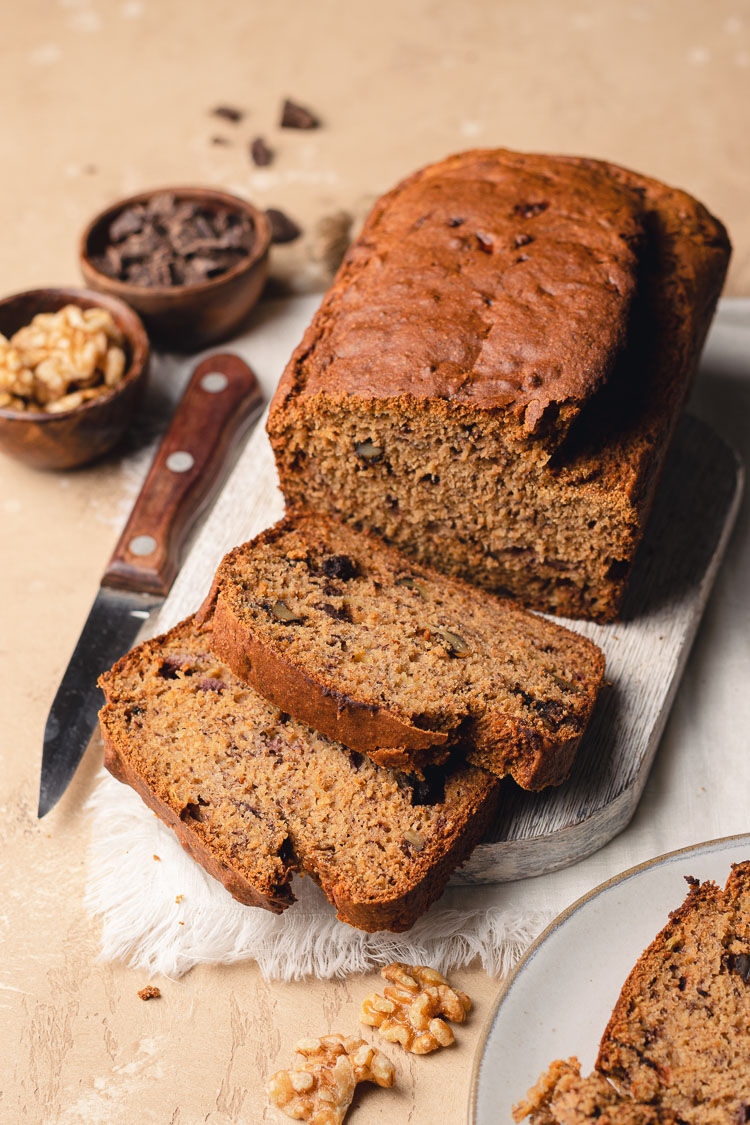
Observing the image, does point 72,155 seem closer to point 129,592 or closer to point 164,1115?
point 129,592

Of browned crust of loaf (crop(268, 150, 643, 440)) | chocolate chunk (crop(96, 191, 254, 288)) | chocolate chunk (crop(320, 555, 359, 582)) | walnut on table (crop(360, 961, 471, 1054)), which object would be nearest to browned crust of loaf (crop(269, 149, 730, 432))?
browned crust of loaf (crop(268, 150, 643, 440))

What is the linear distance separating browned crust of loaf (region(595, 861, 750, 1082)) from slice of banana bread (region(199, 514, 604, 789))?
1.40 feet

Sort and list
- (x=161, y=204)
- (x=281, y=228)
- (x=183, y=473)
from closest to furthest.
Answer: (x=183, y=473) → (x=161, y=204) → (x=281, y=228)

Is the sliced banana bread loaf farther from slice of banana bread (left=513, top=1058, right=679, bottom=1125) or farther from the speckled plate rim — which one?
slice of banana bread (left=513, top=1058, right=679, bottom=1125)

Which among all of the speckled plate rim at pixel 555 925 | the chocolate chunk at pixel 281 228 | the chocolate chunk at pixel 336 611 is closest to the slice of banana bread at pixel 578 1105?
the speckled plate rim at pixel 555 925

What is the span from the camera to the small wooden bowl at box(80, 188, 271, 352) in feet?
13.3

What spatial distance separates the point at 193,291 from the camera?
4.06 meters

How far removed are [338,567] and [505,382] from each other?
26.9 inches

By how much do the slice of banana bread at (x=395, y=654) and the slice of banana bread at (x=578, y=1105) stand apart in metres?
0.68

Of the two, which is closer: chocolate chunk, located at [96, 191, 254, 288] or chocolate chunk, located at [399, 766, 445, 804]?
chocolate chunk, located at [399, 766, 445, 804]

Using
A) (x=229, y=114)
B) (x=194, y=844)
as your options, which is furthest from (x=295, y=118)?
(x=194, y=844)

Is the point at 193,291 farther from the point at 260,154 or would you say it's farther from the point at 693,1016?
the point at 693,1016

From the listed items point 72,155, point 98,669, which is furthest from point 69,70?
point 98,669

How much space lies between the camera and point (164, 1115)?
251 centimetres
